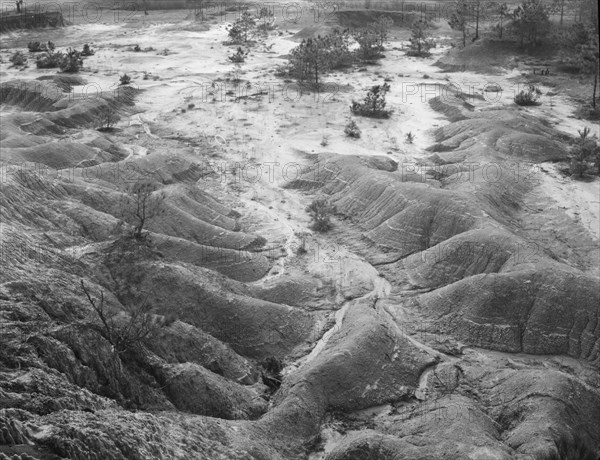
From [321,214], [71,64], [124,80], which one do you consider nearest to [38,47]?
[71,64]

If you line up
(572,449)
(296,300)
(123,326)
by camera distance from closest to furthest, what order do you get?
(572,449)
(123,326)
(296,300)

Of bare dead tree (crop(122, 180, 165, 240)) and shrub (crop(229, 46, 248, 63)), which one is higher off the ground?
shrub (crop(229, 46, 248, 63))

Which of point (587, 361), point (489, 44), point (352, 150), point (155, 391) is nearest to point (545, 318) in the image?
point (587, 361)

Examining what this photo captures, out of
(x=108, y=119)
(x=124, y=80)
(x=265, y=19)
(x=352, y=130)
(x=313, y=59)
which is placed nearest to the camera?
(x=108, y=119)

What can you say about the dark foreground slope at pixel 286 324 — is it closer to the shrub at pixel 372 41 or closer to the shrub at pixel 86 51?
the shrub at pixel 86 51

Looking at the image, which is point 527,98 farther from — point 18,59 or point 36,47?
point 36,47

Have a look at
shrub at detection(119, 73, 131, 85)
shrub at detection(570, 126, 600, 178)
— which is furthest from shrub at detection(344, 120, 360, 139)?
shrub at detection(119, 73, 131, 85)

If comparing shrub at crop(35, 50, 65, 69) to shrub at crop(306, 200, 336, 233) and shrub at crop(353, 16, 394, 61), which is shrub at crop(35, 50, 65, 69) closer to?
shrub at crop(353, 16, 394, 61)
